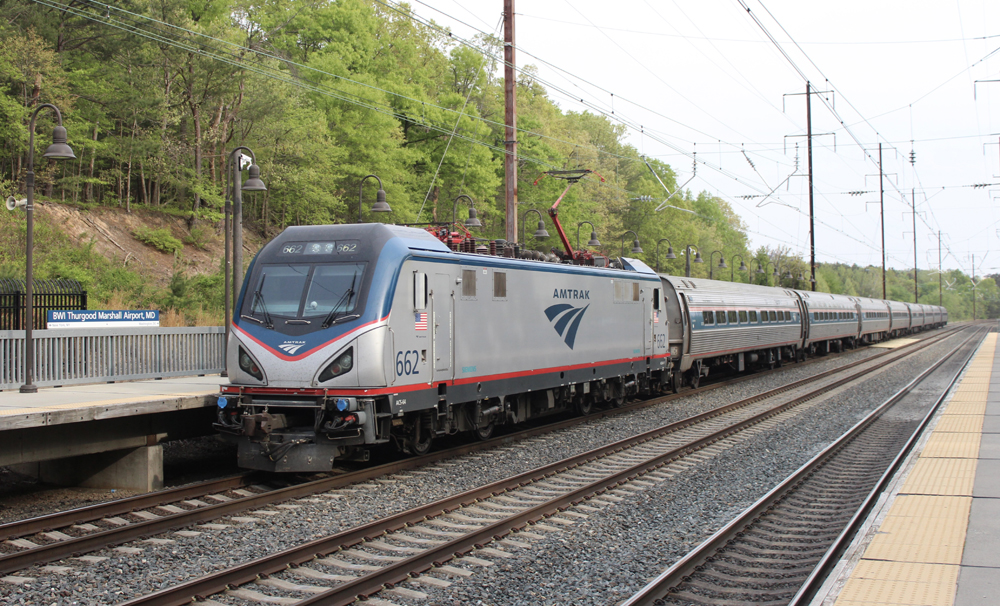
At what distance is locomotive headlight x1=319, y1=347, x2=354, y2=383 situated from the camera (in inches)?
404

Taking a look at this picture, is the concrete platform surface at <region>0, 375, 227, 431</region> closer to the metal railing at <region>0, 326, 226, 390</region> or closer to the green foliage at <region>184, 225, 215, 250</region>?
the metal railing at <region>0, 326, 226, 390</region>

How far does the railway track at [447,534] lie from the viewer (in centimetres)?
665

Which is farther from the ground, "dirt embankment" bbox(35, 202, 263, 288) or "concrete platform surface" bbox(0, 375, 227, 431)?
"dirt embankment" bbox(35, 202, 263, 288)

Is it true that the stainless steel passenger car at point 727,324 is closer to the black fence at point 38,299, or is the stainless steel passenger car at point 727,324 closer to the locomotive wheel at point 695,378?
the locomotive wheel at point 695,378

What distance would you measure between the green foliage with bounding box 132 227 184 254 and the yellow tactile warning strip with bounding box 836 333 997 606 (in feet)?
99.5

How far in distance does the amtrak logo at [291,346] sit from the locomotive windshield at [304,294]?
0.27 metres

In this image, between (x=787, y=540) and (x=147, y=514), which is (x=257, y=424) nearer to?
(x=147, y=514)

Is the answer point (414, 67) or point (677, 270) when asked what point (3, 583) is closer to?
point (414, 67)

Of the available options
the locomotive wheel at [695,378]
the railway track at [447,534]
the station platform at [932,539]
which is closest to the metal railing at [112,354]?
the railway track at [447,534]

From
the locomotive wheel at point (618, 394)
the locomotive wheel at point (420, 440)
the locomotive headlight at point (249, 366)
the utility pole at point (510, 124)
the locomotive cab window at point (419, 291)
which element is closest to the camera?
the locomotive headlight at point (249, 366)

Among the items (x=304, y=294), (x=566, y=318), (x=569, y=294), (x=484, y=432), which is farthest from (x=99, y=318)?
(x=569, y=294)

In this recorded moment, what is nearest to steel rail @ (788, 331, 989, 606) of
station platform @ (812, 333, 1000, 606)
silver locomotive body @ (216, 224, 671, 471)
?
station platform @ (812, 333, 1000, 606)

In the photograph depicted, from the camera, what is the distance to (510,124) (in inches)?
803

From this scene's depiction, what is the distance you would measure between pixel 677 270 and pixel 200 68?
4200cm
